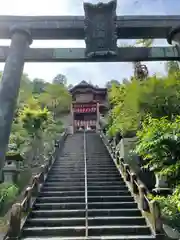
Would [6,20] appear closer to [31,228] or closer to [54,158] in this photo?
[31,228]

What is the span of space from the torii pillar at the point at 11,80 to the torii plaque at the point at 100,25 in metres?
1.59

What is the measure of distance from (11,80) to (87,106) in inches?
928

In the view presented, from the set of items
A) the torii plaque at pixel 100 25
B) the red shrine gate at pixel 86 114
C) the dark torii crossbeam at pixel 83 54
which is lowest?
the dark torii crossbeam at pixel 83 54

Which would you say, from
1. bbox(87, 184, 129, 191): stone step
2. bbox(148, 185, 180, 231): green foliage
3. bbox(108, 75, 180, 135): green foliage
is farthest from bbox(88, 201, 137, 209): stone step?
bbox(108, 75, 180, 135): green foliage

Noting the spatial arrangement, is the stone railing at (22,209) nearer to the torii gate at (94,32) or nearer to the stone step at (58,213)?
the stone step at (58,213)

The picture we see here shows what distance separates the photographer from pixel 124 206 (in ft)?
29.6

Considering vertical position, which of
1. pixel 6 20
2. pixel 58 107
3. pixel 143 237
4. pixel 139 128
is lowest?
pixel 143 237

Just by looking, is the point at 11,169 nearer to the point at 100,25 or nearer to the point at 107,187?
the point at 107,187

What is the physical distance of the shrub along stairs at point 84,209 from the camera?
24.1ft

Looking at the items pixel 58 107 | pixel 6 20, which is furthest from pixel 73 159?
pixel 58 107

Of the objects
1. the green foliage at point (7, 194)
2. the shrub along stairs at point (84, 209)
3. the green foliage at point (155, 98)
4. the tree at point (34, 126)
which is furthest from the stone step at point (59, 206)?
the tree at point (34, 126)

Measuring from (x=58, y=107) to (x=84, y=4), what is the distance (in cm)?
2637

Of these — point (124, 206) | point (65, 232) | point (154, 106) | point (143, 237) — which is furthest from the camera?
point (154, 106)

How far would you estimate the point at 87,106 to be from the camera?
2984 cm
